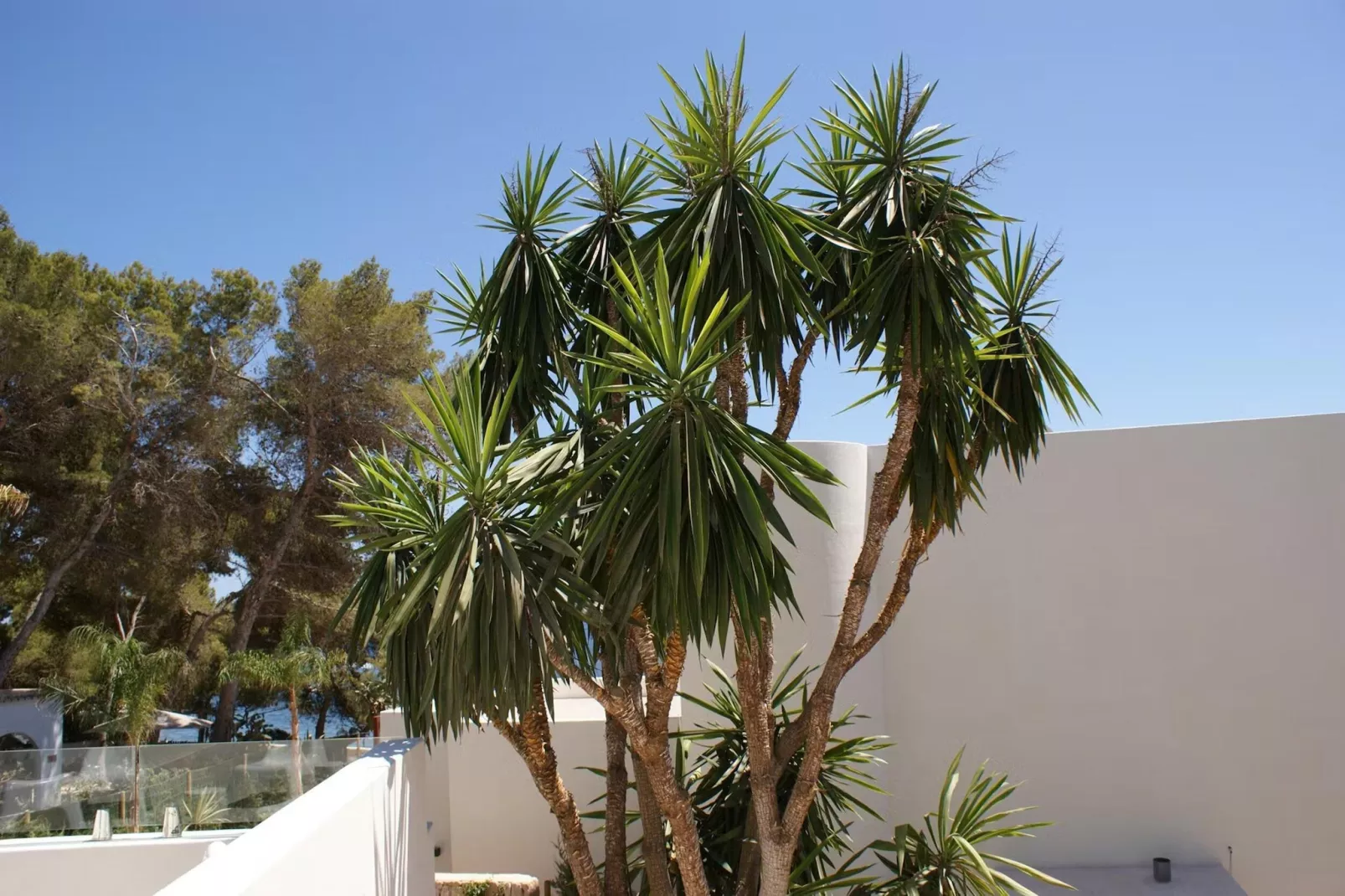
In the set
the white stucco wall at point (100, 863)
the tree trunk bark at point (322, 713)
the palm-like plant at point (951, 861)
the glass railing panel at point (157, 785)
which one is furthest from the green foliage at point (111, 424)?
the palm-like plant at point (951, 861)

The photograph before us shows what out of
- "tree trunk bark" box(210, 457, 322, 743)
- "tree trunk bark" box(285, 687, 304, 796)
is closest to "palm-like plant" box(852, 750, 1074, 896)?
"tree trunk bark" box(285, 687, 304, 796)

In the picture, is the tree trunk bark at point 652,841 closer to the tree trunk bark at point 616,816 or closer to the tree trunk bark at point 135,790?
the tree trunk bark at point 616,816

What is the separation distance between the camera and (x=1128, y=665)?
26.5ft

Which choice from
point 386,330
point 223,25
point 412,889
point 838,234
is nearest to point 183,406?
point 386,330

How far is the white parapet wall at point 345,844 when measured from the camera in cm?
285

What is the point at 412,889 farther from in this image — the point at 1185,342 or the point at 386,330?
the point at 386,330

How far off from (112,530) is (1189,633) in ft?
47.3

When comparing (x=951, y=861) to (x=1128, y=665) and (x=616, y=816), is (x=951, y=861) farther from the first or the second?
(x=1128, y=665)

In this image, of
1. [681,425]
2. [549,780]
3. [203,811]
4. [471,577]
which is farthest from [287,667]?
[681,425]

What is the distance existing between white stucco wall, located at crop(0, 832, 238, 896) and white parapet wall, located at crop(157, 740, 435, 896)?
2.47m

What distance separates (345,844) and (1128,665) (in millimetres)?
6669

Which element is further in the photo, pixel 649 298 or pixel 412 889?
pixel 412 889

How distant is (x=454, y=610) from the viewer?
4188 millimetres

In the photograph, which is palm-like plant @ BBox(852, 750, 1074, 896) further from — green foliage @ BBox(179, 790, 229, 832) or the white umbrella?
the white umbrella
